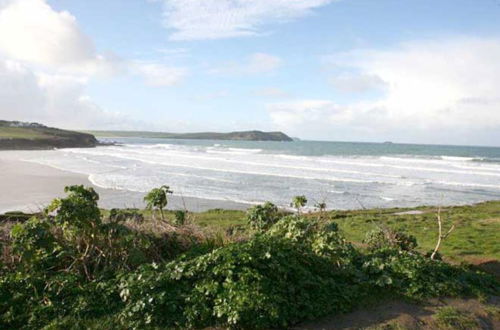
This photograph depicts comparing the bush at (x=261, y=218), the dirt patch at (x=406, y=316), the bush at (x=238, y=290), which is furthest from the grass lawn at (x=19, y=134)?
the dirt patch at (x=406, y=316)

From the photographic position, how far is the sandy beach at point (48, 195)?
2145cm

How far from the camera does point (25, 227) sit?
6371mm

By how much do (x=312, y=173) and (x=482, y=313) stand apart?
33.1 metres

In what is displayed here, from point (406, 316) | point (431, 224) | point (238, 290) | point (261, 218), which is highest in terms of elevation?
point (261, 218)

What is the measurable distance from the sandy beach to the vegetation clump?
11626 millimetres

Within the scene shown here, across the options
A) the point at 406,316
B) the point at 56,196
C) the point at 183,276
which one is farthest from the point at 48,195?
the point at 406,316

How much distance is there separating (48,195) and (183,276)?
66.7 feet

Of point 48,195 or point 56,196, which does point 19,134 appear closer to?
point 48,195

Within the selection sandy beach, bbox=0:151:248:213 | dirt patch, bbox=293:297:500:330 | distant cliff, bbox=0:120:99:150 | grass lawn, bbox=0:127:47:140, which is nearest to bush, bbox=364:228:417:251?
dirt patch, bbox=293:297:500:330

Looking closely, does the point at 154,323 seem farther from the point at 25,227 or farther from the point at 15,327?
the point at 25,227

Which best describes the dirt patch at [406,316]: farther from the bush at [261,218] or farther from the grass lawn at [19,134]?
the grass lawn at [19,134]

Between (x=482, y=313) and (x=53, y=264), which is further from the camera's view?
(x=53, y=264)

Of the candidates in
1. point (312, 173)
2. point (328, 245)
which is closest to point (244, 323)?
point (328, 245)

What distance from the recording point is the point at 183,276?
20.0ft
